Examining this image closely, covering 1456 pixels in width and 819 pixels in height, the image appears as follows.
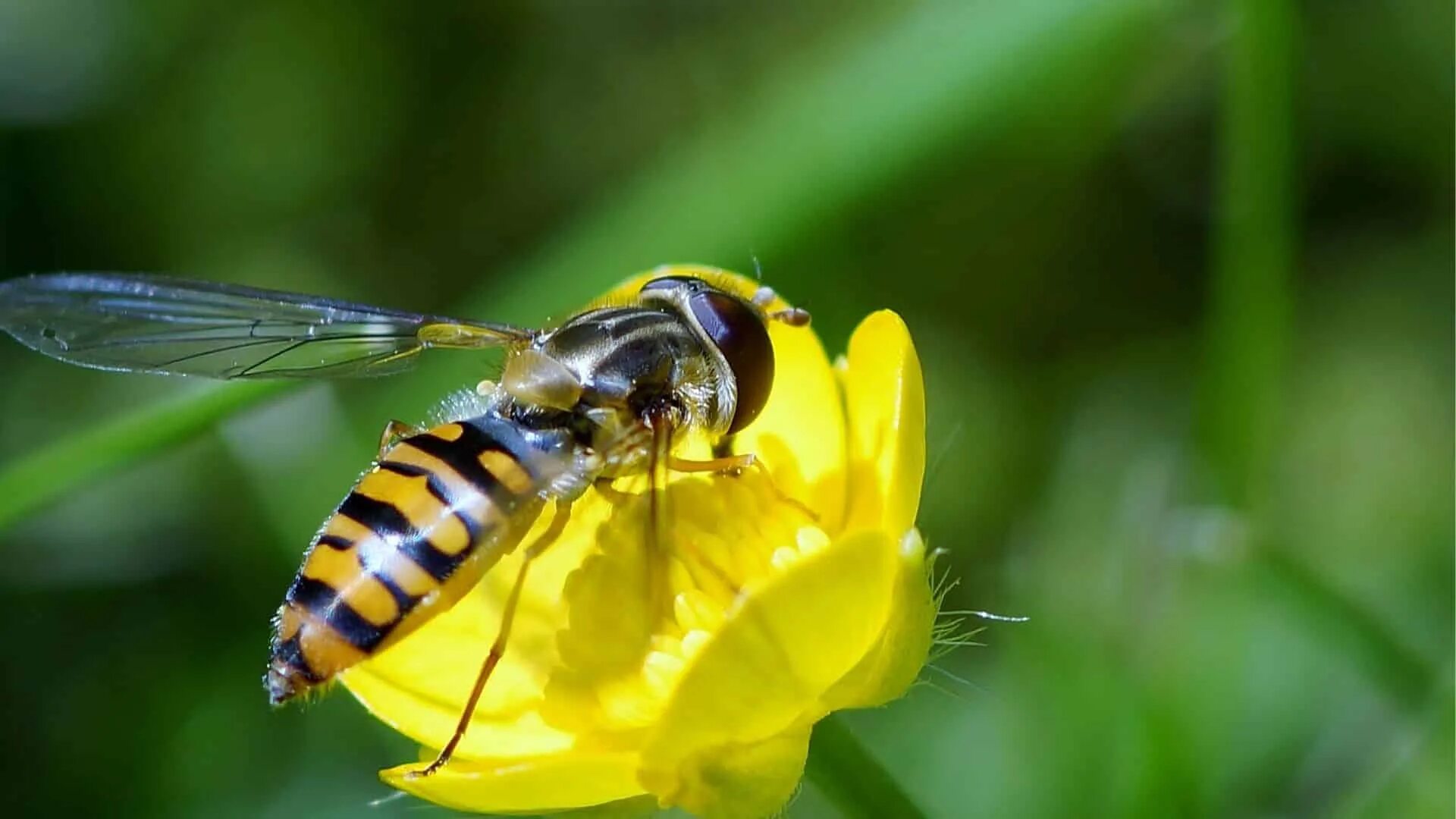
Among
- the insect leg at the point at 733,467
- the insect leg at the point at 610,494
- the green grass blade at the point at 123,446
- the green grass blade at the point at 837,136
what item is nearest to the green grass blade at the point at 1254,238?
the green grass blade at the point at 837,136

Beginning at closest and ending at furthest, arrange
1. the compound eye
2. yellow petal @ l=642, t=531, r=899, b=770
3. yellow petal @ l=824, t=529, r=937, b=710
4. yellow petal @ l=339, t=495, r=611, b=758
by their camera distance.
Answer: yellow petal @ l=642, t=531, r=899, b=770 → yellow petal @ l=824, t=529, r=937, b=710 → yellow petal @ l=339, t=495, r=611, b=758 → the compound eye

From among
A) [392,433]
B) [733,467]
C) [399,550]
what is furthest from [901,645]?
[392,433]

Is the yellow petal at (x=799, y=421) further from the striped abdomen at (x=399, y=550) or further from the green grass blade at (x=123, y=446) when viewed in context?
the green grass blade at (x=123, y=446)

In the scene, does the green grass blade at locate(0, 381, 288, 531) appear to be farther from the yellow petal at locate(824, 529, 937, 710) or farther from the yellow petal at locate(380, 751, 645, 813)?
the yellow petal at locate(824, 529, 937, 710)

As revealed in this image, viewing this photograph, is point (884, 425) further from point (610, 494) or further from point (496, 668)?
point (496, 668)

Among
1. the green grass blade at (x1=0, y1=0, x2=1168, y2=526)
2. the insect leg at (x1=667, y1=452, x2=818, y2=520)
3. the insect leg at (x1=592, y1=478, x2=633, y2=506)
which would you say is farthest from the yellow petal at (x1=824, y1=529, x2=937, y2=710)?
the green grass blade at (x1=0, y1=0, x2=1168, y2=526)

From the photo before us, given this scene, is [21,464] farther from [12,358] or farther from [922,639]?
[922,639]
